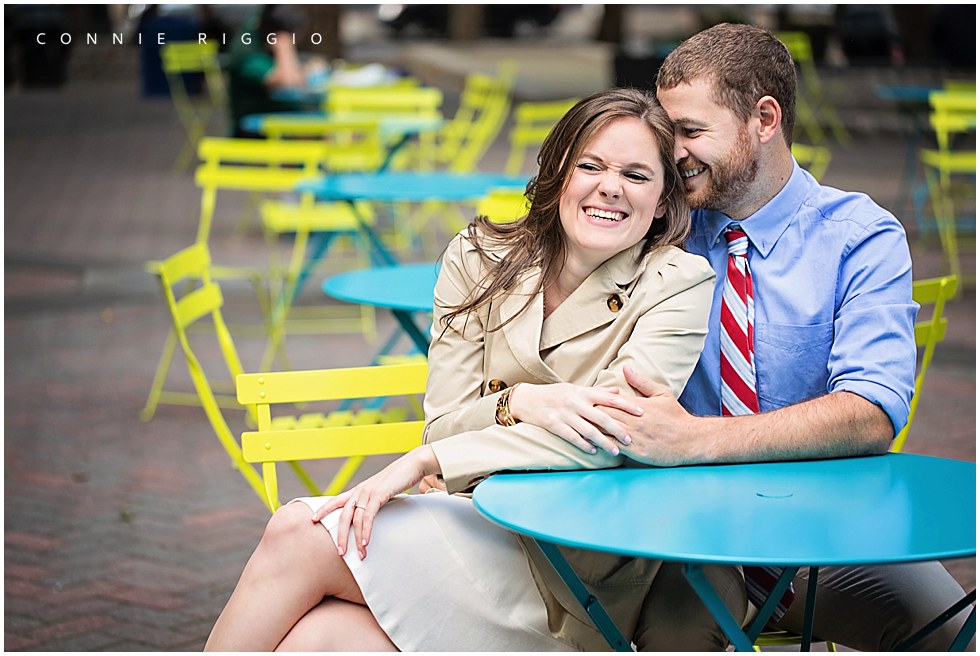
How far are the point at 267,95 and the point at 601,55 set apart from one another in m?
15.5

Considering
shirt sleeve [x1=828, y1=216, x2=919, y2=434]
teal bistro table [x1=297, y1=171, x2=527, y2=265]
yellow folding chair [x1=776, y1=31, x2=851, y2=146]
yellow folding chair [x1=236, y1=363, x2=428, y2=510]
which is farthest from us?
yellow folding chair [x1=776, y1=31, x2=851, y2=146]

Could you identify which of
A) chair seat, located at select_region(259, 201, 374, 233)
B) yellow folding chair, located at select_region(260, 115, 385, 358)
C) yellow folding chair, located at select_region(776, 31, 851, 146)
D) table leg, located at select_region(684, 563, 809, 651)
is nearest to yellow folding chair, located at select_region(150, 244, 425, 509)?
table leg, located at select_region(684, 563, 809, 651)

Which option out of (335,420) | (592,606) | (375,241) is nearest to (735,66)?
Answer: (592,606)

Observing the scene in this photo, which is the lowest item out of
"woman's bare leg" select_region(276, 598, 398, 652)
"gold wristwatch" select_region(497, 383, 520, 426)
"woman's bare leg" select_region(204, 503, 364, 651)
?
"woman's bare leg" select_region(276, 598, 398, 652)

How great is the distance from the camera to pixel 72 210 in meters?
12.0

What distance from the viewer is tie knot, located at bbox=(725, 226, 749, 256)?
282 centimetres

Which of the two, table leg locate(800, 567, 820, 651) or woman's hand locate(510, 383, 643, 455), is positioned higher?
woman's hand locate(510, 383, 643, 455)

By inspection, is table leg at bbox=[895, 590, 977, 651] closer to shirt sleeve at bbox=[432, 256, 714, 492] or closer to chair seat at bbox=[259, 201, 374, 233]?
shirt sleeve at bbox=[432, 256, 714, 492]

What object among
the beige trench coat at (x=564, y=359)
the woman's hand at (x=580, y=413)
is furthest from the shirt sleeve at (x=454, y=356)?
the woman's hand at (x=580, y=413)

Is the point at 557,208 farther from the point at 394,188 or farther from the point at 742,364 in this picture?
the point at 394,188

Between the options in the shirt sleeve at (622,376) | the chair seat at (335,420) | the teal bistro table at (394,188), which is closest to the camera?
the shirt sleeve at (622,376)

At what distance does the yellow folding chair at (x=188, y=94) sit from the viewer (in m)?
15.5

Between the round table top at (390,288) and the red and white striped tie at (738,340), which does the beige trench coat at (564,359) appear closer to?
the red and white striped tie at (738,340)

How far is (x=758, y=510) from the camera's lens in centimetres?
220
